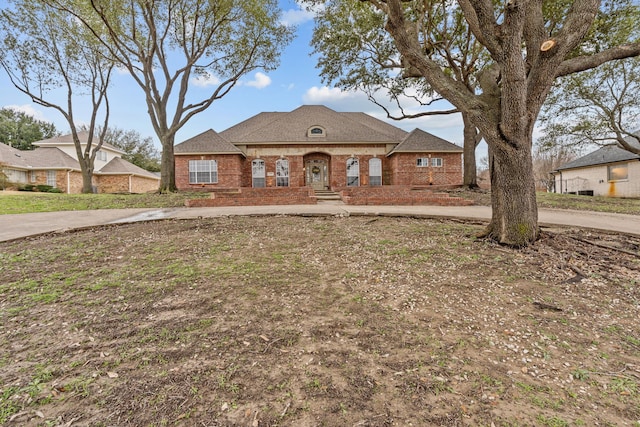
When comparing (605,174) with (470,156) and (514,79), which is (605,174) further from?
(514,79)

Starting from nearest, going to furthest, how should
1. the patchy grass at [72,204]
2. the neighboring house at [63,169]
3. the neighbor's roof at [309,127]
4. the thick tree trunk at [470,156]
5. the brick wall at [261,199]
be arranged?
the patchy grass at [72,204]
the brick wall at [261,199]
the thick tree trunk at [470,156]
the neighbor's roof at [309,127]
the neighboring house at [63,169]

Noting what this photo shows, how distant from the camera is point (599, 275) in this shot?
4078 mm

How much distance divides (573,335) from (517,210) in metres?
2.74

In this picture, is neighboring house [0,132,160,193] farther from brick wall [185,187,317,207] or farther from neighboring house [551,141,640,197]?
neighboring house [551,141,640,197]

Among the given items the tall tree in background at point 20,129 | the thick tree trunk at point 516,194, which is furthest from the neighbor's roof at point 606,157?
the tall tree in background at point 20,129

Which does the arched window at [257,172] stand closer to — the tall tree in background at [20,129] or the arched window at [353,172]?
the arched window at [353,172]

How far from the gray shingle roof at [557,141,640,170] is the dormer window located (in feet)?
65.4

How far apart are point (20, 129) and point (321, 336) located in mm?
46271

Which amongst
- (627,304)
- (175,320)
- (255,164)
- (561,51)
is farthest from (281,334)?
(255,164)

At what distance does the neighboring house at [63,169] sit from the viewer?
2353cm

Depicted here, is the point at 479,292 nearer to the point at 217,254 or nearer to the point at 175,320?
the point at 175,320

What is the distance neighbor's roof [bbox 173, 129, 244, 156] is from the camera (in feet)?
61.0

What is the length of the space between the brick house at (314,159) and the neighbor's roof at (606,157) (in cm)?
1176

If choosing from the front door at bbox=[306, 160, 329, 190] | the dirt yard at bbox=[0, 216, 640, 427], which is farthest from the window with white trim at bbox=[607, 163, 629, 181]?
the dirt yard at bbox=[0, 216, 640, 427]
